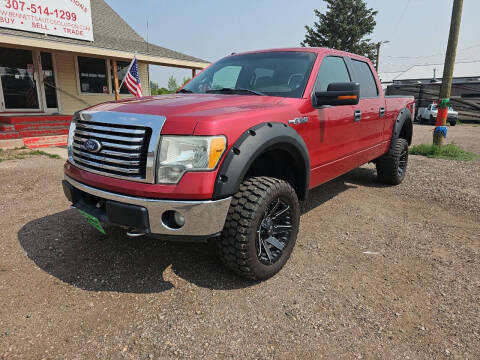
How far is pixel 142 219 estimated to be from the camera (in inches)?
82.4

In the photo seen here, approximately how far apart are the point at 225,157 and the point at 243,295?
1.06m

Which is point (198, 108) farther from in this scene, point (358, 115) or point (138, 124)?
point (358, 115)

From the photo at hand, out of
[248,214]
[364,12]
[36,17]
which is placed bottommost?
[248,214]

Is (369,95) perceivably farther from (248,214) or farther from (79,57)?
(79,57)

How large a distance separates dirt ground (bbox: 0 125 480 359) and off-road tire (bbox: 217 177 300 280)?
0.22 metres

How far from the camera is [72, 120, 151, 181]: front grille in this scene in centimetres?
214

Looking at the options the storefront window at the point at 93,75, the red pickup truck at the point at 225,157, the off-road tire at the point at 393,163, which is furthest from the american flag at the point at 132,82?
the off-road tire at the point at 393,163

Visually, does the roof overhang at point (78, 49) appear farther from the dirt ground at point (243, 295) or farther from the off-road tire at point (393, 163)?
the off-road tire at point (393, 163)

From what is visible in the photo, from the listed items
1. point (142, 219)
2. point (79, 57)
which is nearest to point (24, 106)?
point (79, 57)

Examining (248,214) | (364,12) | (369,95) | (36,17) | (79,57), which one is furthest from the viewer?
(364,12)

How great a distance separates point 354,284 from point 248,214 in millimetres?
1099

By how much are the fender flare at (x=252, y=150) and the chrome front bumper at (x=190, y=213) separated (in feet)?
0.29

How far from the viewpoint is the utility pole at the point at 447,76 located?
8.28m

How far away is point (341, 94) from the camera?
2.85 m
